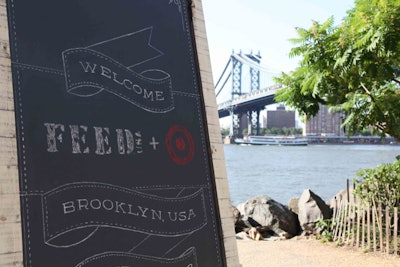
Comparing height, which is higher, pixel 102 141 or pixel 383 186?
pixel 102 141

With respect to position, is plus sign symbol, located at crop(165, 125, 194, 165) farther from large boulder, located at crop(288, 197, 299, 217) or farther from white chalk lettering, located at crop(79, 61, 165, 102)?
large boulder, located at crop(288, 197, 299, 217)

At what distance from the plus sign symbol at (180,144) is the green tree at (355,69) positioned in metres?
3.24

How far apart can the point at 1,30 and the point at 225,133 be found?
5505 cm

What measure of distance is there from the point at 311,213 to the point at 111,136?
6.76 m

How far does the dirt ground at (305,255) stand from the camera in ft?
20.5

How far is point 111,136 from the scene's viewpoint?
6.34 ft

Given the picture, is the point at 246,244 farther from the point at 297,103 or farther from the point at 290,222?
the point at 297,103

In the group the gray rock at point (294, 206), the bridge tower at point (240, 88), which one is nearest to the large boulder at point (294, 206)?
the gray rock at point (294, 206)

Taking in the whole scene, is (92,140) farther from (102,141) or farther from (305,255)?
(305,255)

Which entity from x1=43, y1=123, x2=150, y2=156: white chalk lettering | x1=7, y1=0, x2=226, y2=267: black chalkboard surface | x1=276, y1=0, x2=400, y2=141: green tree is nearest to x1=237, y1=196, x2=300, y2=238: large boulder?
x1=276, y1=0, x2=400, y2=141: green tree

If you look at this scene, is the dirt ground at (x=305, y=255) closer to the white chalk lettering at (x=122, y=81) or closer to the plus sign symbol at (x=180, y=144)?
the plus sign symbol at (x=180, y=144)

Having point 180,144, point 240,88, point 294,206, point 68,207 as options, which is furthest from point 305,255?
point 240,88

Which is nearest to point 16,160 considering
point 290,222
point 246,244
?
point 246,244

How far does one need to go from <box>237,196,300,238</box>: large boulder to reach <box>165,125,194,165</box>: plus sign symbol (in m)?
6.42
